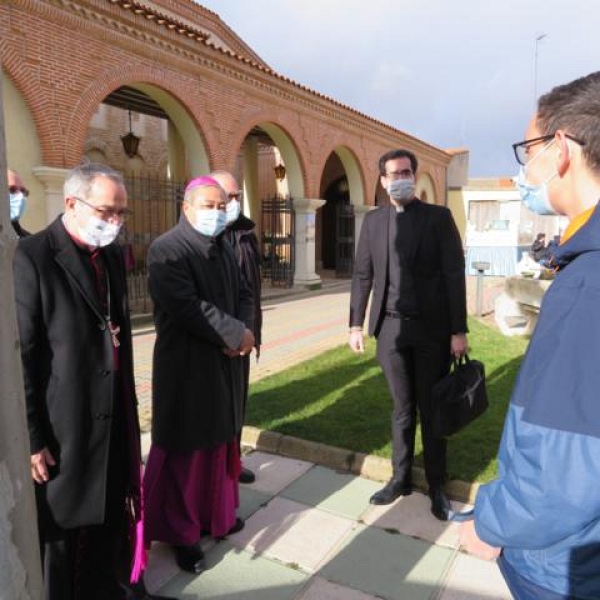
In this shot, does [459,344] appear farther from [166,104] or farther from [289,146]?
[289,146]

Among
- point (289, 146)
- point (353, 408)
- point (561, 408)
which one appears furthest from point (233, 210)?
point (289, 146)

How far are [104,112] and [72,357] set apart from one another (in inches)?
697

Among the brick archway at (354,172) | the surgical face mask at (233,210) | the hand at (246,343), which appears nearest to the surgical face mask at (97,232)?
the hand at (246,343)

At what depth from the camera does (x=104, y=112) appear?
57.8 feet

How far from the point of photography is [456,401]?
117 inches

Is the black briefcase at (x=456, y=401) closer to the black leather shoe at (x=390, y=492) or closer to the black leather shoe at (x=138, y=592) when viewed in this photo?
the black leather shoe at (x=390, y=492)

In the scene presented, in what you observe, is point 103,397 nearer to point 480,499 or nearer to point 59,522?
point 59,522

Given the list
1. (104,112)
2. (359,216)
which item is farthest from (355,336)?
(104,112)

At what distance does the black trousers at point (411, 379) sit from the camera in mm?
3314

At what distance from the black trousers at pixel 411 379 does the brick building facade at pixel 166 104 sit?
265 centimetres

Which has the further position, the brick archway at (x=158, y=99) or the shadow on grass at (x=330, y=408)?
the brick archway at (x=158, y=99)

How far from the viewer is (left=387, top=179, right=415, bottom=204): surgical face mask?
3354mm

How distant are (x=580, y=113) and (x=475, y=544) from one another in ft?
3.59

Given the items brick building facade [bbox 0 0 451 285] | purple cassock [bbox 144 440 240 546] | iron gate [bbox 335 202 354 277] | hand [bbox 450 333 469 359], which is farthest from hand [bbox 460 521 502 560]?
iron gate [bbox 335 202 354 277]
